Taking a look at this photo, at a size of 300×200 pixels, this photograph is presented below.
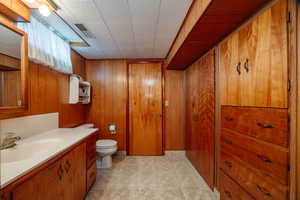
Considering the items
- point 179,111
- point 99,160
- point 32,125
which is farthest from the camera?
point 179,111

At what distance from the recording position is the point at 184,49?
2.01 meters

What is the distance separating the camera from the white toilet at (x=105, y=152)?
2.54 meters

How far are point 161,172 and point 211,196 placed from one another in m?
0.86

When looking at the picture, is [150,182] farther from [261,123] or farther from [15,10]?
[15,10]

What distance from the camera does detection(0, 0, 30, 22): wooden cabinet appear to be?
47.9 inches

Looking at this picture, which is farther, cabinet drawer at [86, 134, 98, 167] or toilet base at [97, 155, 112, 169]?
toilet base at [97, 155, 112, 169]

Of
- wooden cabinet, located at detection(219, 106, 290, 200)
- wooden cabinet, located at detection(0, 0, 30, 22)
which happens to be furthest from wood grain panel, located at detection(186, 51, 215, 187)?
wooden cabinet, located at detection(0, 0, 30, 22)

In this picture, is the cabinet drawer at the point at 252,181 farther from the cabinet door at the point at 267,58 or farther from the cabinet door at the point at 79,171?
the cabinet door at the point at 79,171

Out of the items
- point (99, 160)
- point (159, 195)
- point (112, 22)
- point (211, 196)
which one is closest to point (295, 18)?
point (112, 22)

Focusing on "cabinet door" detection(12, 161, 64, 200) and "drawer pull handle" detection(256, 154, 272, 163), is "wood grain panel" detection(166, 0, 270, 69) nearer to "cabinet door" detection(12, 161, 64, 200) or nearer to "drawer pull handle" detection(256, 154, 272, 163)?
"drawer pull handle" detection(256, 154, 272, 163)

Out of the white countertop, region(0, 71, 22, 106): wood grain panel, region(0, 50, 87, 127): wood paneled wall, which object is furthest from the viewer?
region(0, 50, 87, 127): wood paneled wall

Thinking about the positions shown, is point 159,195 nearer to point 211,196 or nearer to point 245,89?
point 211,196

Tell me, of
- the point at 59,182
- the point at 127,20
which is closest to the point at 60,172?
the point at 59,182

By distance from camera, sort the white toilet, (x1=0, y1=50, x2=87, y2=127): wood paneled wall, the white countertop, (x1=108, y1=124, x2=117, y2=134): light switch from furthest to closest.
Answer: (x1=108, y1=124, x2=117, y2=134): light switch
the white toilet
(x1=0, y1=50, x2=87, y2=127): wood paneled wall
the white countertop
